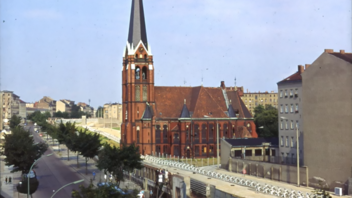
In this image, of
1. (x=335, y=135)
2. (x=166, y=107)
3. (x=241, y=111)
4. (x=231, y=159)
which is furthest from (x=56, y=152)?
(x=335, y=135)

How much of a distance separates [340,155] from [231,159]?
Result: 27.0 m

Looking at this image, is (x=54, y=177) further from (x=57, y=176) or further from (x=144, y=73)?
(x=144, y=73)

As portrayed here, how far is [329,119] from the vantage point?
54562mm

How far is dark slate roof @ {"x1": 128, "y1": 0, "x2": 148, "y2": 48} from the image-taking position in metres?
98.2

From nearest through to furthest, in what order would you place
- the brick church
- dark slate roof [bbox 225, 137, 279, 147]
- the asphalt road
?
1. the asphalt road
2. dark slate roof [bbox 225, 137, 279, 147]
3. the brick church

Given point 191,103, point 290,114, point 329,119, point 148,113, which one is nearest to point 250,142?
point 290,114

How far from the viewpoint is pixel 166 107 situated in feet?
338

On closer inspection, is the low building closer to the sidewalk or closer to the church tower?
the sidewalk

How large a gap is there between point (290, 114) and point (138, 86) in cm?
3650

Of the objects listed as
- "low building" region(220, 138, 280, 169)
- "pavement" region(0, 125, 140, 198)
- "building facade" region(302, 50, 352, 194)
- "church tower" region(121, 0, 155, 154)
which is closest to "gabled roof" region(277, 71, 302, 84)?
"low building" region(220, 138, 280, 169)

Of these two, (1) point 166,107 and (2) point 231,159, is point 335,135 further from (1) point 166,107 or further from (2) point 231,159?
(1) point 166,107

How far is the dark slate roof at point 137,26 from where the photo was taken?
9819 cm

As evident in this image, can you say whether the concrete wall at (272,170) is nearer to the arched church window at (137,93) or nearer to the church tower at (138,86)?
the church tower at (138,86)

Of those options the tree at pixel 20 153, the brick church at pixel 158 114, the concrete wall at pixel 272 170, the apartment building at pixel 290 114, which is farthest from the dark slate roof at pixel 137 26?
the tree at pixel 20 153
